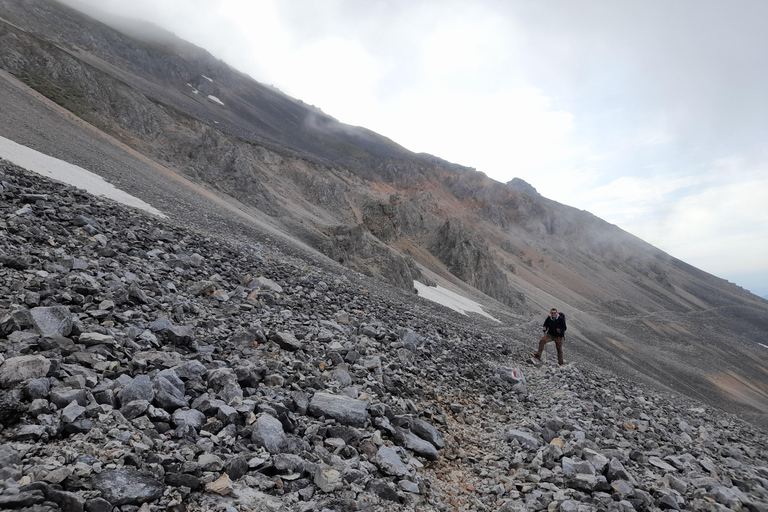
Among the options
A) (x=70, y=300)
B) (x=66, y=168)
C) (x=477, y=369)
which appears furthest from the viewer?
(x=66, y=168)

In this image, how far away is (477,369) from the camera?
36.6 feet

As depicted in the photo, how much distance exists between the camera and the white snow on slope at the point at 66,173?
15.6m

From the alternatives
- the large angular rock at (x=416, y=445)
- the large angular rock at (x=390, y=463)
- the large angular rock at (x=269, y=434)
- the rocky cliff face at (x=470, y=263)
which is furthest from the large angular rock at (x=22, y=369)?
the rocky cliff face at (x=470, y=263)

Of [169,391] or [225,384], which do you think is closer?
[169,391]

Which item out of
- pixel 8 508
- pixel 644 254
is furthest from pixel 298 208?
pixel 644 254

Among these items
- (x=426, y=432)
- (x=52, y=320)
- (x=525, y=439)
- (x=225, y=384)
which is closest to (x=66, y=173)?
(x=52, y=320)

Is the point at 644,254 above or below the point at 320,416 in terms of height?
above

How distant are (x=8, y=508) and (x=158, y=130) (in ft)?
178

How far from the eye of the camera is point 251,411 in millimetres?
5000

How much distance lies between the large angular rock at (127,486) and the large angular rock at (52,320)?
107 inches

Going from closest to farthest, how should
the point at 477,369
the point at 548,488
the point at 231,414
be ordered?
the point at 231,414
the point at 548,488
the point at 477,369

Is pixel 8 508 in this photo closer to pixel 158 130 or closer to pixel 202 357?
pixel 202 357

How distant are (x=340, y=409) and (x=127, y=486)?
2992mm

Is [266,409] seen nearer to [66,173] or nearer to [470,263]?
[66,173]
